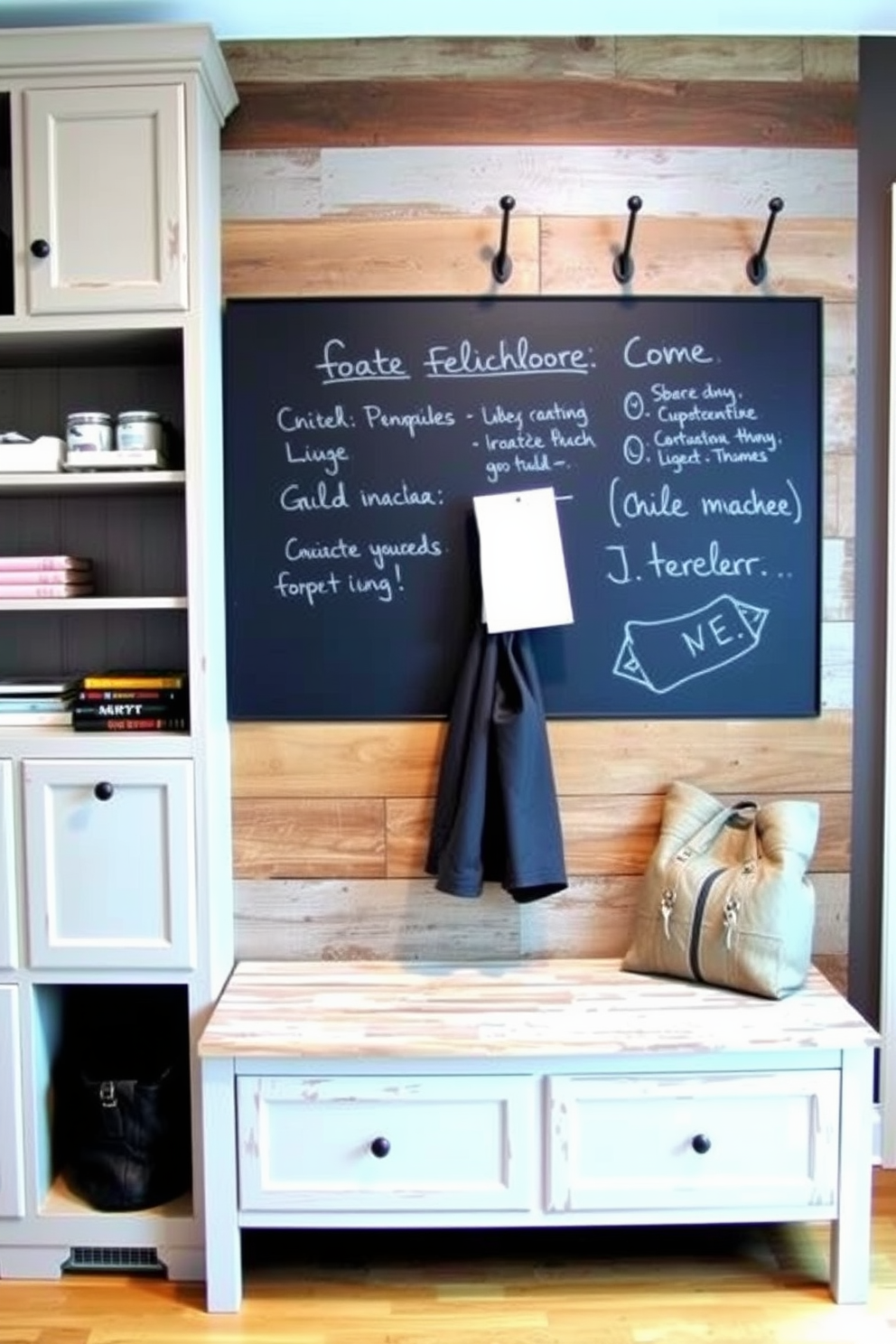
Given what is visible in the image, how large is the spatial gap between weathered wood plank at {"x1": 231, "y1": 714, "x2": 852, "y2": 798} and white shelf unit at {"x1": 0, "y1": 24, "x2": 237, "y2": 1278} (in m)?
0.14

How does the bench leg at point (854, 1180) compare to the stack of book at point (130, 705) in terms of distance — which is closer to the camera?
the bench leg at point (854, 1180)

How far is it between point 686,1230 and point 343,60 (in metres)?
2.57

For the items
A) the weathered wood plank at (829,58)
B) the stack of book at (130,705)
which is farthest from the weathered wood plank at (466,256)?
the stack of book at (130,705)

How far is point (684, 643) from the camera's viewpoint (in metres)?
2.02

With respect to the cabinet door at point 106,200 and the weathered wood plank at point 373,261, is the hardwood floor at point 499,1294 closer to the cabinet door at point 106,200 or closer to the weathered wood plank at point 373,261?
the cabinet door at point 106,200

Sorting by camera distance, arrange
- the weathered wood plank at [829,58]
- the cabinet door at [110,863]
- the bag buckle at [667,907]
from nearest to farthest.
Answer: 1. the cabinet door at [110,863]
2. the bag buckle at [667,907]
3. the weathered wood plank at [829,58]

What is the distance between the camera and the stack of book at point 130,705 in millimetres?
1810

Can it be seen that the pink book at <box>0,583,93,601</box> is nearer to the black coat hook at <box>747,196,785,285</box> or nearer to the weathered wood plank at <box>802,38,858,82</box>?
the black coat hook at <box>747,196,785,285</box>

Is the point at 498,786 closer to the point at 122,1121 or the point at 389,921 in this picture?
the point at 389,921

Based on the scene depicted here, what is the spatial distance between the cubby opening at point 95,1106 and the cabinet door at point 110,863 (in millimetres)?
169

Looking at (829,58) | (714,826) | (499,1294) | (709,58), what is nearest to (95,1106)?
(499,1294)

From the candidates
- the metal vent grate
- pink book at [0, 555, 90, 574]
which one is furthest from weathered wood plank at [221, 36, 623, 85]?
the metal vent grate

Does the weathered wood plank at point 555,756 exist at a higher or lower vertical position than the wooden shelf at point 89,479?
lower

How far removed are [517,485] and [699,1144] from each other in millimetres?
1333
